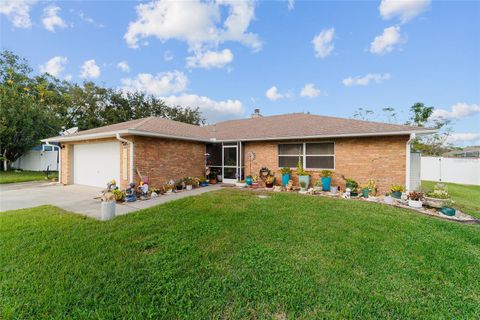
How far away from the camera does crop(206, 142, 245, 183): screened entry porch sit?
11.2 meters

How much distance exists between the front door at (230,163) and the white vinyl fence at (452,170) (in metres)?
15.9

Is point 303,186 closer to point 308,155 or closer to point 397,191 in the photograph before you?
point 308,155

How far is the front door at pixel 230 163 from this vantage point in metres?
11.5

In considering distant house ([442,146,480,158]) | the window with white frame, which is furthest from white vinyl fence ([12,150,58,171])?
distant house ([442,146,480,158])

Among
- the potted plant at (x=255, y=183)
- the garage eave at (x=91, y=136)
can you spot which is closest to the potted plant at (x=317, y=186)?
the potted plant at (x=255, y=183)

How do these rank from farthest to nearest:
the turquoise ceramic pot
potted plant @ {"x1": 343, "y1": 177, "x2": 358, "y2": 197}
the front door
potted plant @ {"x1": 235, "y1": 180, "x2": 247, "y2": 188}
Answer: the front door, potted plant @ {"x1": 235, "y1": 180, "x2": 247, "y2": 188}, potted plant @ {"x1": 343, "y1": 177, "x2": 358, "y2": 197}, the turquoise ceramic pot

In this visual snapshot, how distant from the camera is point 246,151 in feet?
37.3

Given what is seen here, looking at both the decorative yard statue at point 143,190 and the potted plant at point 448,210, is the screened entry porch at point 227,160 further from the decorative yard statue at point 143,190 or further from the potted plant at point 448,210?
the potted plant at point 448,210

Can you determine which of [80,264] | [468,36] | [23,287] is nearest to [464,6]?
Result: [468,36]

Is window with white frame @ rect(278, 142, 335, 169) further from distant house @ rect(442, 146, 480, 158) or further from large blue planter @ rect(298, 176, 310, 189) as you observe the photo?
distant house @ rect(442, 146, 480, 158)

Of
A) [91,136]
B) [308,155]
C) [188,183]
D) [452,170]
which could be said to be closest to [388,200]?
[308,155]

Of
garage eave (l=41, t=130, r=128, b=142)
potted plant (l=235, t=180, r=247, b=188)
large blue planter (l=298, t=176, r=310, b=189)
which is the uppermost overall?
garage eave (l=41, t=130, r=128, b=142)

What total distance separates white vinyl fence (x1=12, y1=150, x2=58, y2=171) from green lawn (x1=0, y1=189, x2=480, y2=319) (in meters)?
16.9

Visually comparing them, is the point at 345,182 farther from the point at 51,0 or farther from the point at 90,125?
the point at 90,125
